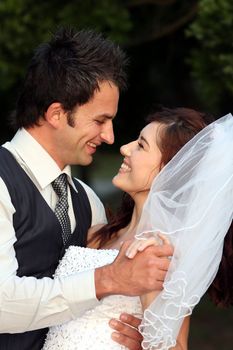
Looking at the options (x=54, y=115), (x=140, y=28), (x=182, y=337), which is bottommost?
(x=182, y=337)

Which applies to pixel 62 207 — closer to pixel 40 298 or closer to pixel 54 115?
pixel 54 115

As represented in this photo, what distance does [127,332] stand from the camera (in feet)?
12.0

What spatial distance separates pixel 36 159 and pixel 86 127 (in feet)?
0.91

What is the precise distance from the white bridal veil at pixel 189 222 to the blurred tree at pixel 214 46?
2951 mm

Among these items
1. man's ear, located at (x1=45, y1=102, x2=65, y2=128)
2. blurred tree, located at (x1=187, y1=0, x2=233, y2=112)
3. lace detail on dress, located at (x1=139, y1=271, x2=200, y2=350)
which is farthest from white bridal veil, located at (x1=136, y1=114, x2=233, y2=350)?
blurred tree, located at (x1=187, y1=0, x2=233, y2=112)

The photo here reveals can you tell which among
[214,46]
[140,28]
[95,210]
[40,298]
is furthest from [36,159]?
[140,28]

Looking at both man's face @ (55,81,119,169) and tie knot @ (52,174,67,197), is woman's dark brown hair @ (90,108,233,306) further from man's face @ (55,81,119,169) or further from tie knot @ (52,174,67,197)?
tie knot @ (52,174,67,197)

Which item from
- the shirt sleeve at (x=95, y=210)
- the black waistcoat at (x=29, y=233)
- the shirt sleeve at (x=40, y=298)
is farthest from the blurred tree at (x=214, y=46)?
the shirt sleeve at (x=40, y=298)

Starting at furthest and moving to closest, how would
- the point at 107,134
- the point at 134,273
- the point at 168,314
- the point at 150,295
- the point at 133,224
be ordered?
the point at 133,224, the point at 107,134, the point at 150,295, the point at 168,314, the point at 134,273

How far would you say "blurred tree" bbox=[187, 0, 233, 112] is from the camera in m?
6.39

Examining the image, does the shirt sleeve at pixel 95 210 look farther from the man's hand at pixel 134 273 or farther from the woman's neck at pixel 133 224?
the man's hand at pixel 134 273

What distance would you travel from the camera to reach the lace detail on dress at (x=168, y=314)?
10.9 feet

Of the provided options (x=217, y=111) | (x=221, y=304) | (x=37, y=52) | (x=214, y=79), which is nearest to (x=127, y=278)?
(x=221, y=304)

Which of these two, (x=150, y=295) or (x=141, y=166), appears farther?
(x=141, y=166)
